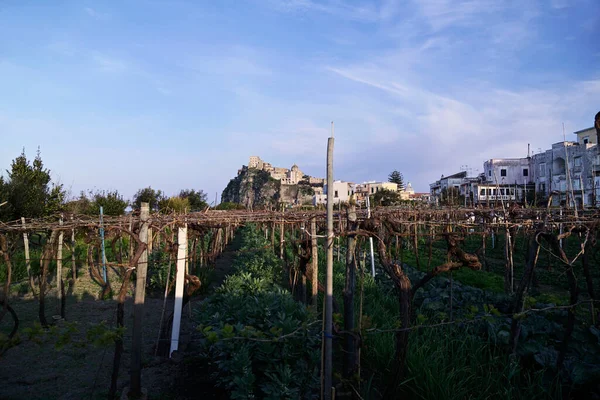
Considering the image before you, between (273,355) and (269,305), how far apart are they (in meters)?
0.80

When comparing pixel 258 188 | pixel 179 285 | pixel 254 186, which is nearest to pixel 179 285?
pixel 179 285

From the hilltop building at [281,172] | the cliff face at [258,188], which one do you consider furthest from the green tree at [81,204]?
the hilltop building at [281,172]

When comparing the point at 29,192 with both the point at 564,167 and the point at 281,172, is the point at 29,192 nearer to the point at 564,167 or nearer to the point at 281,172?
the point at 564,167

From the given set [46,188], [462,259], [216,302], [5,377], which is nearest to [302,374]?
[462,259]

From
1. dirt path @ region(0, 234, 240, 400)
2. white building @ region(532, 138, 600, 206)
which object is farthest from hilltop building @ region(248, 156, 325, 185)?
dirt path @ region(0, 234, 240, 400)

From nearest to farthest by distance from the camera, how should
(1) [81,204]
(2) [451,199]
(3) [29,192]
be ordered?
1. (3) [29,192]
2. (1) [81,204]
3. (2) [451,199]

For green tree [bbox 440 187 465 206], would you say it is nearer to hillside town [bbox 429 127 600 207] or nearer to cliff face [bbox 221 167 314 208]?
hillside town [bbox 429 127 600 207]

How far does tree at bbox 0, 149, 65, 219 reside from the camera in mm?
13938

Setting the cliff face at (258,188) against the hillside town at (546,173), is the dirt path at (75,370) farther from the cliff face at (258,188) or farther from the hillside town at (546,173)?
the cliff face at (258,188)

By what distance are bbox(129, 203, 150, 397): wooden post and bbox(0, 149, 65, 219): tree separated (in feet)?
37.2

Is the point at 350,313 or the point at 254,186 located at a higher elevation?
the point at 254,186

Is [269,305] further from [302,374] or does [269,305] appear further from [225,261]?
[225,261]

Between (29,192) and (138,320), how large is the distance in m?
12.8

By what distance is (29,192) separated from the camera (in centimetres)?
1454
